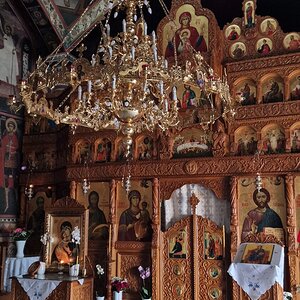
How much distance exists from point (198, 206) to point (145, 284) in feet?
5.63

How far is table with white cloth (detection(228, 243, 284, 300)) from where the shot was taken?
17.3 ft

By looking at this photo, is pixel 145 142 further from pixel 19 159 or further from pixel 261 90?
pixel 19 159

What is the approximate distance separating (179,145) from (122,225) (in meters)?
1.87

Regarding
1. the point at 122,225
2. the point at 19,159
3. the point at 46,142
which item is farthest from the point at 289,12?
the point at 19,159

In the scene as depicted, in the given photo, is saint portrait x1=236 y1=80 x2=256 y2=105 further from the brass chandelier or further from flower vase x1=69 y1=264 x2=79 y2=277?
flower vase x1=69 y1=264 x2=79 y2=277

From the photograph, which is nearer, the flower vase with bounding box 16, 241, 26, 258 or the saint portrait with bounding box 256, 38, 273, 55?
the saint portrait with bounding box 256, 38, 273, 55

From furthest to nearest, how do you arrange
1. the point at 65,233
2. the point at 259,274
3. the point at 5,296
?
the point at 5,296 < the point at 65,233 < the point at 259,274

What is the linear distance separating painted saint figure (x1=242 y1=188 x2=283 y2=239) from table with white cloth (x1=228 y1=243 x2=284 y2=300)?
139 cm

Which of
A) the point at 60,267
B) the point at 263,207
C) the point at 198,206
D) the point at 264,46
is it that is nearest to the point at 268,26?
the point at 264,46

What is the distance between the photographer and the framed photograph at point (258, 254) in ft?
18.1

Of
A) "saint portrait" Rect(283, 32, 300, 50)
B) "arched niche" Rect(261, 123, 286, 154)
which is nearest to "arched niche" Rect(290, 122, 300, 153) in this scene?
"arched niche" Rect(261, 123, 286, 154)

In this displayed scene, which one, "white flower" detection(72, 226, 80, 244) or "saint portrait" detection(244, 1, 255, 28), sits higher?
"saint portrait" detection(244, 1, 255, 28)

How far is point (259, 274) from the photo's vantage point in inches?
210

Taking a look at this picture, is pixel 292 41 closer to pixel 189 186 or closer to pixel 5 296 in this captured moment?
pixel 189 186
